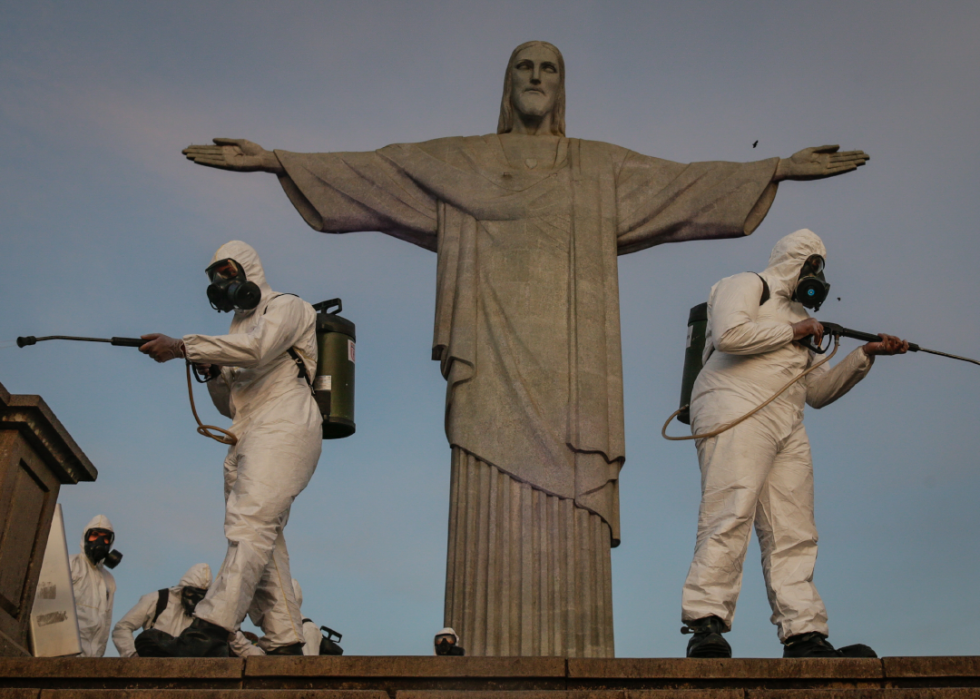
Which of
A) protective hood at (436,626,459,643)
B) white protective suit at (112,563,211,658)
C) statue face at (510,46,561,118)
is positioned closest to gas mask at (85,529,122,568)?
white protective suit at (112,563,211,658)

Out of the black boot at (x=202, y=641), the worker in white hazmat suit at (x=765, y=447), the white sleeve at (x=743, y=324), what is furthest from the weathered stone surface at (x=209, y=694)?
the white sleeve at (x=743, y=324)

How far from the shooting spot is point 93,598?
11.9 m

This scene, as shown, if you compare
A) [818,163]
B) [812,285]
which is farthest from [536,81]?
[812,285]

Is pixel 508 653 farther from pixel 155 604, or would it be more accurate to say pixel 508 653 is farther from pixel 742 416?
pixel 155 604

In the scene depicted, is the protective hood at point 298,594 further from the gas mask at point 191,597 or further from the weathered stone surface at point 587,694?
the weathered stone surface at point 587,694

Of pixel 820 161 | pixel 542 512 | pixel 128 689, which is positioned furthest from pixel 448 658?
pixel 820 161

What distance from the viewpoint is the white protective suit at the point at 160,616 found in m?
11.2

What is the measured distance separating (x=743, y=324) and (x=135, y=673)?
4.08 meters

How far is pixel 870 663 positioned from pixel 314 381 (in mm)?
3947

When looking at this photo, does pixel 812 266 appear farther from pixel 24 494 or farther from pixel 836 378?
pixel 24 494

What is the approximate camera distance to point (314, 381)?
355 inches

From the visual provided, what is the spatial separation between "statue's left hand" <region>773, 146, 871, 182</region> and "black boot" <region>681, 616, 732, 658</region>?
3.83 m

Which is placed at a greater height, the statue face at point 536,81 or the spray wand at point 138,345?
the statue face at point 536,81

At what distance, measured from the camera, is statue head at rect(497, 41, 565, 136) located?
10391mm
